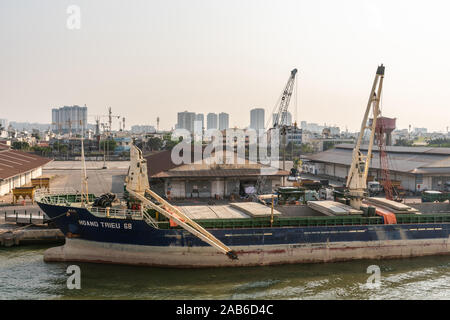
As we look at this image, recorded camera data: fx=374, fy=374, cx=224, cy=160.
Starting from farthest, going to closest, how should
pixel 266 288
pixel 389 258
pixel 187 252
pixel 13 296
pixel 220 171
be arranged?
pixel 220 171
pixel 389 258
pixel 187 252
pixel 266 288
pixel 13 296

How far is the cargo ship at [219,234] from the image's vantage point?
88.0ft

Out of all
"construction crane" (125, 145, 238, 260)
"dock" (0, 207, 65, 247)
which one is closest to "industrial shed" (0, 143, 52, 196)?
"dock" (0, 207, 65, 247)

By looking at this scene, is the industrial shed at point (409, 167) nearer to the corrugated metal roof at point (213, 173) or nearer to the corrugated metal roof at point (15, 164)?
the corrugated metal roof at point (213, 173)

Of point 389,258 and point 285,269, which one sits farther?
point 389,258

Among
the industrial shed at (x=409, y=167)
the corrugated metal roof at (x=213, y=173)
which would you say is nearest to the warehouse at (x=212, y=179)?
the corrugated metal roof at (x=213, y=173)

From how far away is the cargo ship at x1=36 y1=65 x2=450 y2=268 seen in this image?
26828mm

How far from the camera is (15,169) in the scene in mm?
52938

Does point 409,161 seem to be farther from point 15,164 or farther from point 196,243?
point 15,164

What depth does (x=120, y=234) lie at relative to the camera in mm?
27016

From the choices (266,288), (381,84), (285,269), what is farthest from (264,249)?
(381,84)

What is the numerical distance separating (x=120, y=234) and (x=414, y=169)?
4602cm

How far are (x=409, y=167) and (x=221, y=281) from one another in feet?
144

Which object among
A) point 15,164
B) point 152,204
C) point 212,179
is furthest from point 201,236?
point 15,164
